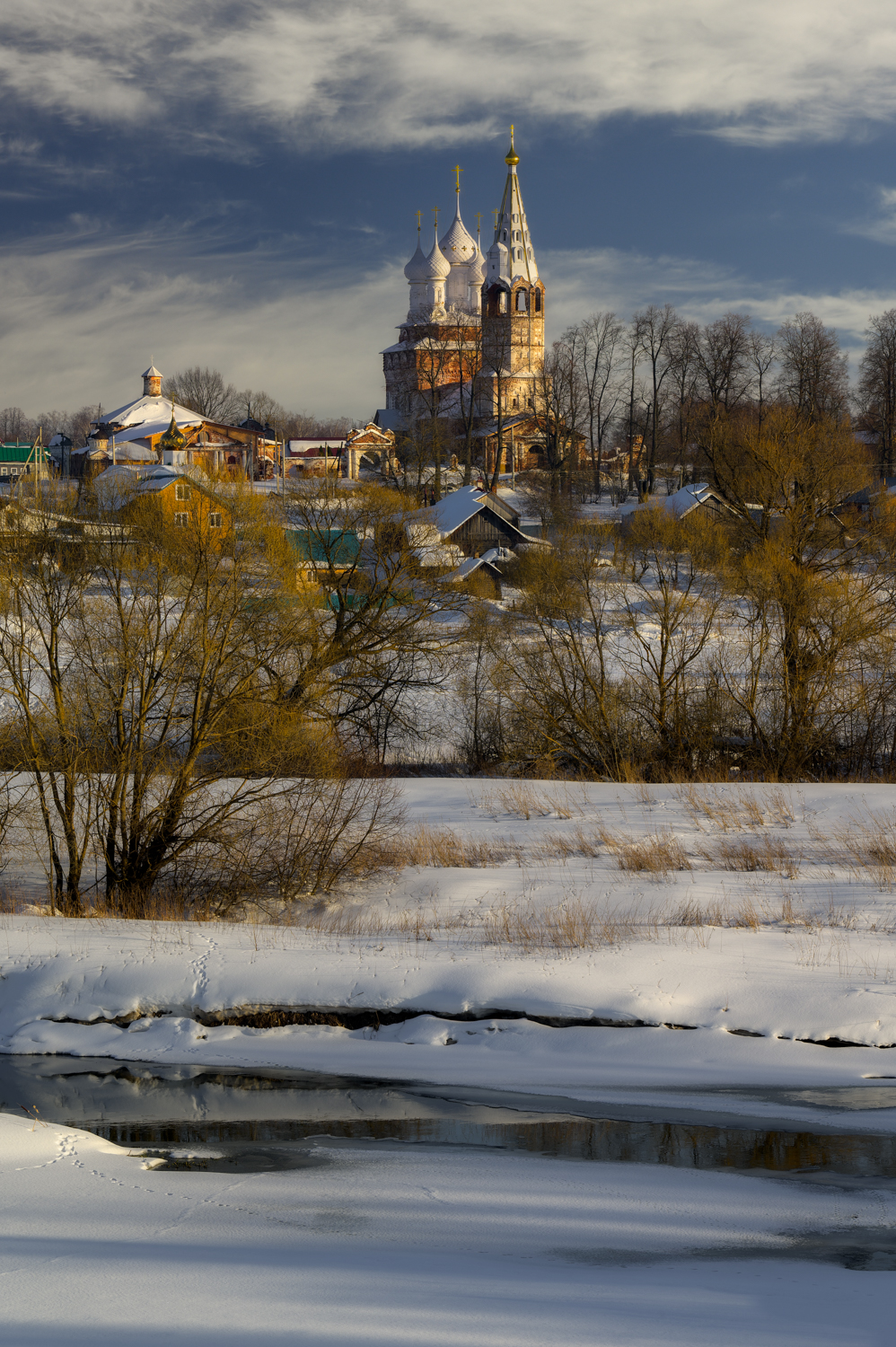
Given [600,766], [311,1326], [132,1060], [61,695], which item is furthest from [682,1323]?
[600,766]

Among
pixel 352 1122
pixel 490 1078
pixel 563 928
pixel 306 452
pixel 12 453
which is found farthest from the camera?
pixel 306 452

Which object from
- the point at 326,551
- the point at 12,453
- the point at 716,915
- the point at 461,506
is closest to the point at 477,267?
the point at 12,453

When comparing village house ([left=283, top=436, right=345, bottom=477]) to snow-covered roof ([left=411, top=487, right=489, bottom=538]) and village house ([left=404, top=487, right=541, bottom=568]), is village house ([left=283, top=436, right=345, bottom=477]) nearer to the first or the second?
snow-covered roof ([left=411, top=487, right=489, bottom=538])

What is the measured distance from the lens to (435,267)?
326ft

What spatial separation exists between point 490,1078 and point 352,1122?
114cm

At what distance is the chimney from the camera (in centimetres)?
9744

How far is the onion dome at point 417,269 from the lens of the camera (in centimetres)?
9938

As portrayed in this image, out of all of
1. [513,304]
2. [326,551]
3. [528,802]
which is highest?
[513,304]

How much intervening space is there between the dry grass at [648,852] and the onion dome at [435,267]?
90683mm

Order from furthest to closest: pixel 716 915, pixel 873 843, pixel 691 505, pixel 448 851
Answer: pixel 691 505 → pixel 448 851 → pixel 873 843 → pixel 716 915

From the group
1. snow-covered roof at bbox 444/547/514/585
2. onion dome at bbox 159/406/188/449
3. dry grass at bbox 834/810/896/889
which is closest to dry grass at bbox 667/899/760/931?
dry grass at bbox 834/810/896/889

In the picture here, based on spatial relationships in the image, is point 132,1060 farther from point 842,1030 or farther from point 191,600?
point 191,600

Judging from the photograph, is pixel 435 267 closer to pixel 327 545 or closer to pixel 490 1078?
pixel 327 545

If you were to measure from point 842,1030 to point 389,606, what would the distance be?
20.0 m
